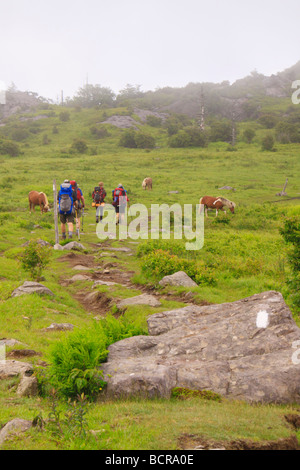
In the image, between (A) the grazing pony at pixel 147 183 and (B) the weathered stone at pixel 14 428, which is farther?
(A) the grazing pony at pixel 147 183

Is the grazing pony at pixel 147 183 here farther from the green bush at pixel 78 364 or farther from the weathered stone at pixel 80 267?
the green bush at pixel 78 364

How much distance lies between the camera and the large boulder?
5.95 meters

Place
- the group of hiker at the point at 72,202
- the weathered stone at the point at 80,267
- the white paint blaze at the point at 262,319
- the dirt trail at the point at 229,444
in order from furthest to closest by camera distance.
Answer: the group of hiker at the point at 72,202
the weathered stone at the point at 80,267
the white paint blaze at the point at 262,319
the dirt trail at the point at 229,444

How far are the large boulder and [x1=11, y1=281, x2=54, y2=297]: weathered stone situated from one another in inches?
165

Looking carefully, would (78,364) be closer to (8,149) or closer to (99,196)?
(99,196)

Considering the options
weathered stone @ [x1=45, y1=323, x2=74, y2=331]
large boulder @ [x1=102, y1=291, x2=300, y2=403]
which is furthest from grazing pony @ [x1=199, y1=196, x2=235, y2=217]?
weathered stone @ [x1=45, y1=323, x2=74, y2=331]

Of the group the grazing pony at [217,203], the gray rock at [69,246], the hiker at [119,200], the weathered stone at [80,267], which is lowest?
the weathered stone at [80,267]

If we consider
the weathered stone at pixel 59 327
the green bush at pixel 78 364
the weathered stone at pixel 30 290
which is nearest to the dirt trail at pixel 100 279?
the weathered stone at pixel 30 290

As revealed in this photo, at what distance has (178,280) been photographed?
13.3 meters

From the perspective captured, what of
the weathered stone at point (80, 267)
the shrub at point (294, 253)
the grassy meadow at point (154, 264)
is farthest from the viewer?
the weathered stone at point (80, 267)

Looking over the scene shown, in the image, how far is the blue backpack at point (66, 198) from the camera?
717 inches
